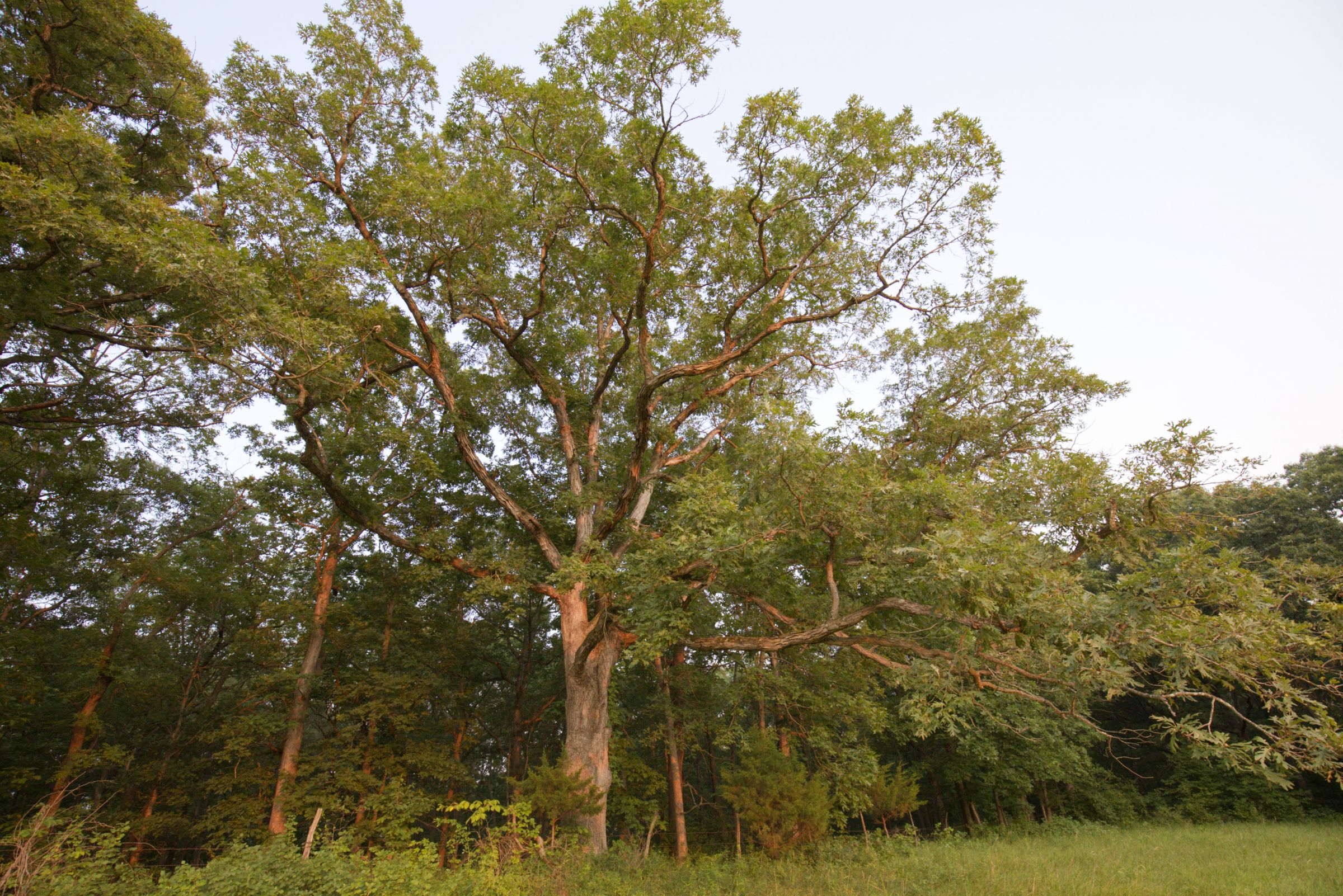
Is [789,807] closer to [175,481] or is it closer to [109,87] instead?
[109,87]

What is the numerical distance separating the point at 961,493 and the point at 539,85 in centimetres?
739

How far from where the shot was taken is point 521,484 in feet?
40.9

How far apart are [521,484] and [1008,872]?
35.8 ft

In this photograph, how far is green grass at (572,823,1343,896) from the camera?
24.5 feet

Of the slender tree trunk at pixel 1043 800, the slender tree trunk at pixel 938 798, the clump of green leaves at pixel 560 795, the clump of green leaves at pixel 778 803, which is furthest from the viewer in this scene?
the slender tree trunk at pixel 938 798

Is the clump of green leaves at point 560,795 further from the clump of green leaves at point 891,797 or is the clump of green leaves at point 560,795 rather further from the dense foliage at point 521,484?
the clump of green leaves at point 891,797

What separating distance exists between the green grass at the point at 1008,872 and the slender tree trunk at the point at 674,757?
315 cm

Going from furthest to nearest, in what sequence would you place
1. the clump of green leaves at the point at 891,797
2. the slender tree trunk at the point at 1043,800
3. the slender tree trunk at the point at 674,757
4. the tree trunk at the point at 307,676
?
the slender tree trunk at the point at 1043,800 → the slender tree trunk at the point at 674,757 → the clump of green leaves at the point at 891,797 → the tree trunk at the point at 307,676

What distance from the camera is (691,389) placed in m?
10.7

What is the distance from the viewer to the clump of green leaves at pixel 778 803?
10.5 m

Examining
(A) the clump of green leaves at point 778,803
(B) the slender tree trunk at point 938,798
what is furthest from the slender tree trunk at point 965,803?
(A) the clump of green leaves at point 778,803

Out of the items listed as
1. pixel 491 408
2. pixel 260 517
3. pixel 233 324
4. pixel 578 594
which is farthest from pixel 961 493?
pixel 260 517

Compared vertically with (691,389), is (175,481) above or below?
above

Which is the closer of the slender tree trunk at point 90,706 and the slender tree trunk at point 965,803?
the slender tree trunk at point 90,706
